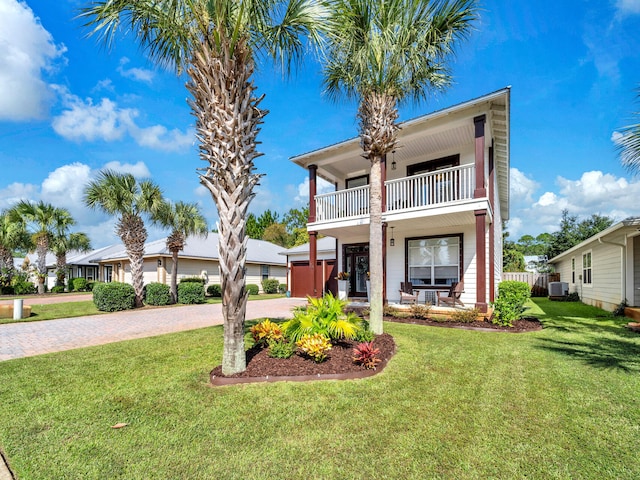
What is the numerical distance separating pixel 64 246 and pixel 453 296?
30.9 metres

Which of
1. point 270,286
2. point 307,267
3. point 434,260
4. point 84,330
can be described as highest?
point 434,260

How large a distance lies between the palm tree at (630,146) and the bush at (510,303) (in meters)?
3.73

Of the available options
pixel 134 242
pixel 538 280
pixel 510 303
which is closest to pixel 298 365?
pixel 510 303

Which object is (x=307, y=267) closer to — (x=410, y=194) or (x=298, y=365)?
(x=410, y=194)

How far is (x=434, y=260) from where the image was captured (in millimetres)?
12812

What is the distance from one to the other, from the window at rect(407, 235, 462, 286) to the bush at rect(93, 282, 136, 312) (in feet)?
41.6

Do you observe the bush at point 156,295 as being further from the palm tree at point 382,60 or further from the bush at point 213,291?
the palm tree at point 382,60

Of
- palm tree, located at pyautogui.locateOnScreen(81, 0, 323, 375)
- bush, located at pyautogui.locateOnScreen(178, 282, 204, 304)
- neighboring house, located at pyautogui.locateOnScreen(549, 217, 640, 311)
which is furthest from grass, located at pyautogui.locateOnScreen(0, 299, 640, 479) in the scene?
bush, located at pyautogui.locateOnScreen(178, 282, 204, 304)

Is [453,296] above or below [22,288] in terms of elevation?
above

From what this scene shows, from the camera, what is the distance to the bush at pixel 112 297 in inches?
533

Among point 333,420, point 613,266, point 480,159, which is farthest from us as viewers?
point 613,266

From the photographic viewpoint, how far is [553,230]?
35.4 meters

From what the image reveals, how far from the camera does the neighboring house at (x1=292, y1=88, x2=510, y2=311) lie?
9930 millimetres

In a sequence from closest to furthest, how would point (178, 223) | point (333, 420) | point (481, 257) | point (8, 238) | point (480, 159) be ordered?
point (333, 420)
point (481, 257)
point (480, 159)
point (178, 223)
point (8, 238)
